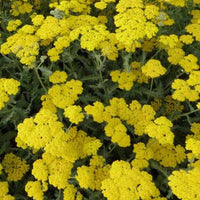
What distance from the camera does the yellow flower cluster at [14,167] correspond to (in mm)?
3346

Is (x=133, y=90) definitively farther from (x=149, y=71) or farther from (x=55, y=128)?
(x=55, y=128)

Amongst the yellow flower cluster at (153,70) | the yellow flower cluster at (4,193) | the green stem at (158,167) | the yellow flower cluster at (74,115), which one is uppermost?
the yellow flower cluster at (153,70)

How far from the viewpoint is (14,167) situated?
340 cm

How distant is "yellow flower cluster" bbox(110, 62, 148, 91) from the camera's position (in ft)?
12.0

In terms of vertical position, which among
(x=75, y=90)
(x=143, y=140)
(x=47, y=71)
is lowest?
(x=143, y=140)

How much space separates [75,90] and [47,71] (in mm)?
388

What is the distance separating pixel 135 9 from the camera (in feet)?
12.0

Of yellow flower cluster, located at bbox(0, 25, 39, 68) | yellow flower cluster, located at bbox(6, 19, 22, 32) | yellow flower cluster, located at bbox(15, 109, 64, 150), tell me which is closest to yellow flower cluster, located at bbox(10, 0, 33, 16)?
yellow flower cluster, located at bbox(6, 19, 22, 32)

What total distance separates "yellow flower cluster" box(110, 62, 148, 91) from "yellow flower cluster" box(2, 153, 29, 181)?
1472 mm

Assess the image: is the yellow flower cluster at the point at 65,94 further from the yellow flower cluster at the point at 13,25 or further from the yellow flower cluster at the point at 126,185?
the yellow flower cluster at the point at 13,25

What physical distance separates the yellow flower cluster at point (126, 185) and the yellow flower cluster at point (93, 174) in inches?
8.9

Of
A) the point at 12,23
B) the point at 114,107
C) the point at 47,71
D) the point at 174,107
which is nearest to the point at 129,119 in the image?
the point at 114,107

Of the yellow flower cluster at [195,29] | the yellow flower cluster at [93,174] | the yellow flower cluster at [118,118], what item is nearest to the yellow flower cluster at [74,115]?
the yellow flower cluster at [118,118]

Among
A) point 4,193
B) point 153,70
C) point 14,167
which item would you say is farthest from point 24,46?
point 4,193
